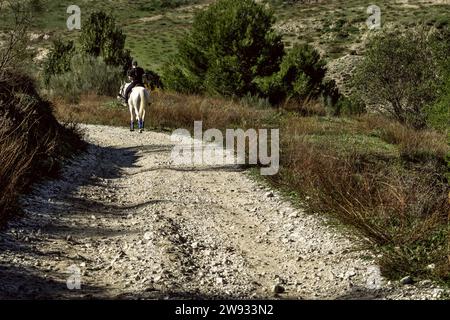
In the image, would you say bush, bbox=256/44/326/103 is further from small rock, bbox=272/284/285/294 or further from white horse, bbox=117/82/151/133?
small rock, bbox=272/284/285/294

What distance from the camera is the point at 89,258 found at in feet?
18.4

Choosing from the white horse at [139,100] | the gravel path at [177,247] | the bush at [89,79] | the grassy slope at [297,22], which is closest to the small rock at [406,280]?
the gravel path at [177,247]

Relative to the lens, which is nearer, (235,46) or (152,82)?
(235,46)

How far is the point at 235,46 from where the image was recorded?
28266mm

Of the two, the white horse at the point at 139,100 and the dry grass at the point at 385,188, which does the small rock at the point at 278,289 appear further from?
the white horse at the point at 139,100

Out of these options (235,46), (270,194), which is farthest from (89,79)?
(270,194)

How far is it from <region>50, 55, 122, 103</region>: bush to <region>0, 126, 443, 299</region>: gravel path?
19.7 metres

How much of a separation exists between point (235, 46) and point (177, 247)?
922 inches

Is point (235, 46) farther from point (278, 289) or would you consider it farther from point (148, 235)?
point (278, 289)

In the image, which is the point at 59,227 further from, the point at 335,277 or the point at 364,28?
the point at 364,28

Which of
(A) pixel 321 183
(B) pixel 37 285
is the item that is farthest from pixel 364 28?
(B) pixel 37 285

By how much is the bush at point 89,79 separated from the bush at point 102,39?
2.97m
